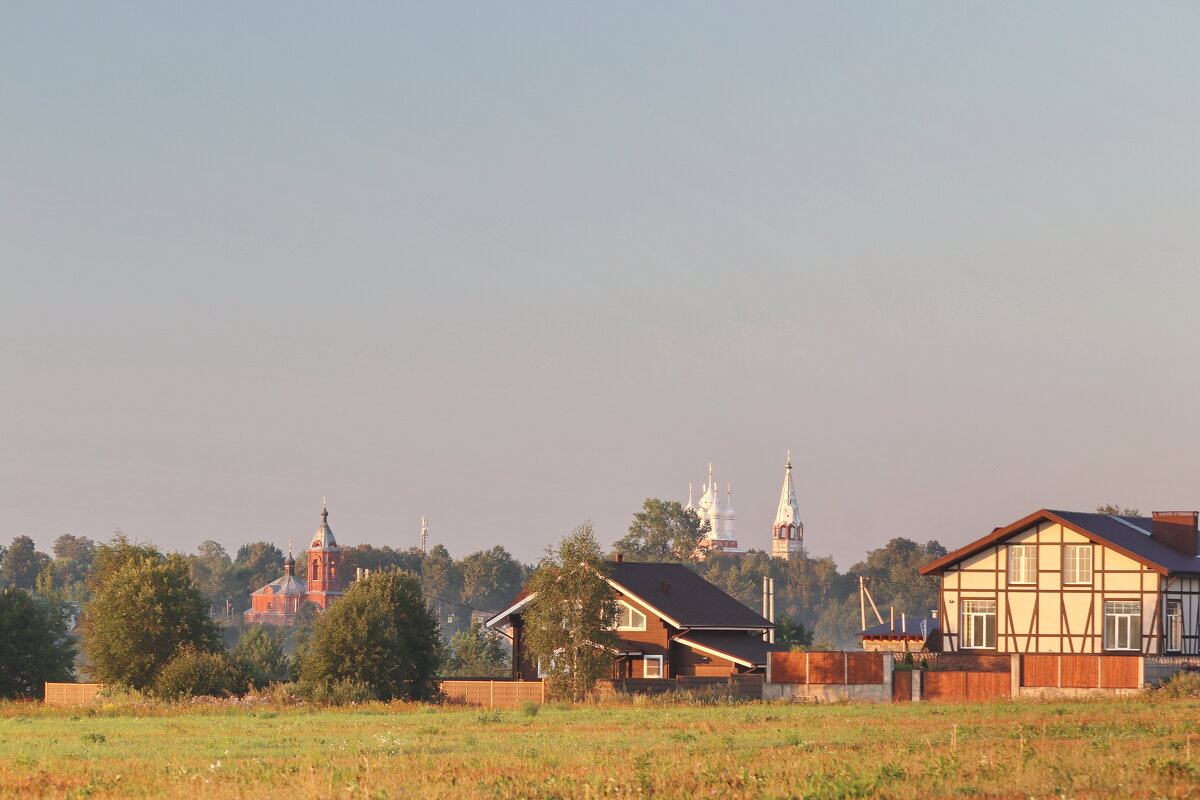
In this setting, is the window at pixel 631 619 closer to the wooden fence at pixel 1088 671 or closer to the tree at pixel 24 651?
the wooden fence at pixel 1088 671

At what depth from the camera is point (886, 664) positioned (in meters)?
51.7

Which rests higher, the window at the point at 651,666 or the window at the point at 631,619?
the window at the point at 631,619

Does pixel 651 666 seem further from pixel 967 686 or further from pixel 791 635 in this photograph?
pixel 791 635

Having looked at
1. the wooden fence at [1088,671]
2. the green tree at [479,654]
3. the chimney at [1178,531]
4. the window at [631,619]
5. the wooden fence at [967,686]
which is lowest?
the green tree at [479,654]

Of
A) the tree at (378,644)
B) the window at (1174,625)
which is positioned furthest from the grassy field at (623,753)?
the window at (1174,625)

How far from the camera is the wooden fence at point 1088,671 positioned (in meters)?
49.6

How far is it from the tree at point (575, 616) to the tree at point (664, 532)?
12360cm

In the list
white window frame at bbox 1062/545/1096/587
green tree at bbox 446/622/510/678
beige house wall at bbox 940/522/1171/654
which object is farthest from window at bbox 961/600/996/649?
green tree at bbox 446/622/510/678

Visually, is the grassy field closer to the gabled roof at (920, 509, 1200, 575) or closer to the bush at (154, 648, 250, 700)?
the bush at (154, 648, 250, 700)

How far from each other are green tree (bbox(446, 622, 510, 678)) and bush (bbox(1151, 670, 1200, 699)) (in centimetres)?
4989

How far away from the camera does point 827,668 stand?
53.1 m

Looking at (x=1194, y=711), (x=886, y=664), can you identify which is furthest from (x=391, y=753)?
(x=886, y=664)

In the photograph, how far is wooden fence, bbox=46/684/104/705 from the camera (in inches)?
2199

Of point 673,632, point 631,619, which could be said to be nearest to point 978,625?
point 673,632
